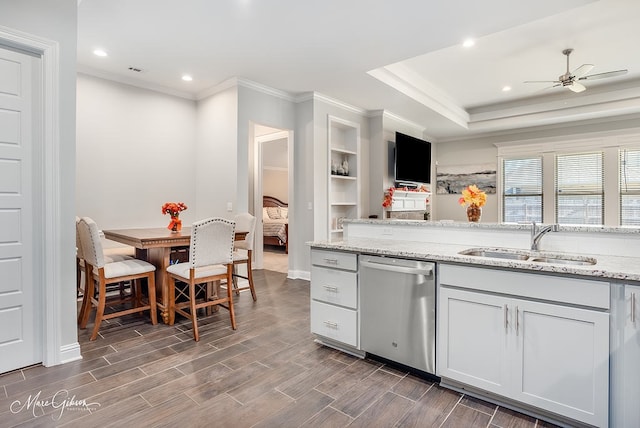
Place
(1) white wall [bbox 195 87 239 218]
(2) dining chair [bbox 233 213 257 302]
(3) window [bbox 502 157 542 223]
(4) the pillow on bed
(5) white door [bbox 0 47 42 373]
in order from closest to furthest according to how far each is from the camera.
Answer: (5) white door [bbox 0 47 42 373] < (2) dining chair [bbox 233 213 257 302] < (1) white wall [bbox 195 87 239 218] < (3) window [bbox 502 157 542 223] < (4) the pillow on bed

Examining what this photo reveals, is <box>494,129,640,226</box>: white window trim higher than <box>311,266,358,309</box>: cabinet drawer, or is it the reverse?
<box>494,129,640,226</box>: white window trim

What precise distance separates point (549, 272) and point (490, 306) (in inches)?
13.9

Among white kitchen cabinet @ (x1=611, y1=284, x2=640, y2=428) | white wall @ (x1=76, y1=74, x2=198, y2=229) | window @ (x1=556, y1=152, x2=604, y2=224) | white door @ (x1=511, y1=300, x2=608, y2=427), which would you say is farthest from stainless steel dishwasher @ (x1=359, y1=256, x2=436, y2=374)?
window @ (x1=556, y1=152, x2=604, y2=224)

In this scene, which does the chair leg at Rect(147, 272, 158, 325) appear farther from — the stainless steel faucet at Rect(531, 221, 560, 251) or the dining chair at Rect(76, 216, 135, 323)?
the stainless steel faucet at Rect(531, 221, 560, 251)

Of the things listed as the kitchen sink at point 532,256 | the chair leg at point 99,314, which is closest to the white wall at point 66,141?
the chair leg at point 99,314

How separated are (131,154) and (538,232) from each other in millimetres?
4729

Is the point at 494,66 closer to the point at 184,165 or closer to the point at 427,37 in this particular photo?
the point at 427,37

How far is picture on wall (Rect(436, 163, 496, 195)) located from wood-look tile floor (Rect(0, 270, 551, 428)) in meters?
6.37

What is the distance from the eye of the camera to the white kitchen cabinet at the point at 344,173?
18.7 ft

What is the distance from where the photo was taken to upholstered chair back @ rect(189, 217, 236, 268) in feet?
9.75

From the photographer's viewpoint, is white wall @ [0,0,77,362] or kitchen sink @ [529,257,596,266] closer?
kitchen sink @ [529,257,596,266]

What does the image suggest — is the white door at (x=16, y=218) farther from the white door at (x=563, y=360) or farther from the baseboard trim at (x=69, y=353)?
the white door at (x=563, y=360)

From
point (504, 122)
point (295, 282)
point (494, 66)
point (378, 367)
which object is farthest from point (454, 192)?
point (378, 367)

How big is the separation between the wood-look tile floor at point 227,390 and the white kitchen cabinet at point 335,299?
0.44 ft
